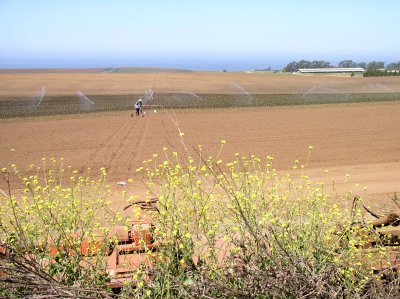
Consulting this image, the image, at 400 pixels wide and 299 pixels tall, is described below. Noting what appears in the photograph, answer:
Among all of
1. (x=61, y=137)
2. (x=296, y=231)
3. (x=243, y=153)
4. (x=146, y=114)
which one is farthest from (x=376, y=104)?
(x=296, y=231)

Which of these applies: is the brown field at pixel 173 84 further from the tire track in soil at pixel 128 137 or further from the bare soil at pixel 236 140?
the tire track in soil at pixel 128 137

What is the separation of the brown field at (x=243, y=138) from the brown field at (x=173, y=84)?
11.5 metres

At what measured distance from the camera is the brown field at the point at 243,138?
48.9 feet

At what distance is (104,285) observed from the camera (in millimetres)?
3896

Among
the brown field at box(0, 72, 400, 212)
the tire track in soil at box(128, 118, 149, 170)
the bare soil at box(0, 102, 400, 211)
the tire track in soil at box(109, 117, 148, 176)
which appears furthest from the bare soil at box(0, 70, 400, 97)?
the tire track in soil at box(128, 118, 149, 170)

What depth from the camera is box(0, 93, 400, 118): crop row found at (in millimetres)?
30156

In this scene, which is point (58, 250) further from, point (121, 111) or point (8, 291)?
point (121, 111)

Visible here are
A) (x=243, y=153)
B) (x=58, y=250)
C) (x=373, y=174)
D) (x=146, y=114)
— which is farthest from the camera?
(x=146, y=114)

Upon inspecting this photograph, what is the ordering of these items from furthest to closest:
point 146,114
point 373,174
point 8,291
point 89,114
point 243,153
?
point 89,114 < point 146,114 < point 243,153 < point 373,174 < point 8,291

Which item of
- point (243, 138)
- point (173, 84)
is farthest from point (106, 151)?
point (173, 84)

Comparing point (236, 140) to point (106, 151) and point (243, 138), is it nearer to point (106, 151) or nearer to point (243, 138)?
point (243, 138)

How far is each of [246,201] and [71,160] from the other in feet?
42.4

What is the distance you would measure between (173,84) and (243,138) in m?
26.5

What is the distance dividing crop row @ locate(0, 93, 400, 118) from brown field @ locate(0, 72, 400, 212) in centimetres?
A: 239
